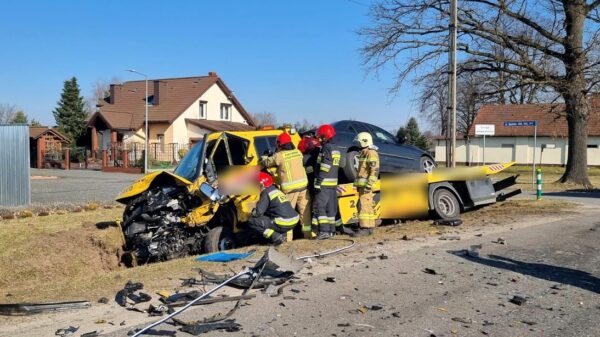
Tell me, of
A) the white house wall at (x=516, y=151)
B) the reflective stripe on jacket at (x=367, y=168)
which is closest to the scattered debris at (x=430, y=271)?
the reflective stripe on jacket at (x=367, y=168)

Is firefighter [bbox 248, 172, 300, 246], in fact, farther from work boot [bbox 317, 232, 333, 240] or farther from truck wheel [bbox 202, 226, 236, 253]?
truck wheel [bbox 202, 226, 236, 253]

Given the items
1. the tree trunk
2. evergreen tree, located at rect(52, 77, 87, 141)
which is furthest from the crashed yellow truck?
evergreen tree, located at rect(52, 77, 87, 141)

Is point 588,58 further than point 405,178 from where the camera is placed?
Yes

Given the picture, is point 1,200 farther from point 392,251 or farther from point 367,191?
point 392,251

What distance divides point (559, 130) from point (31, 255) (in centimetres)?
4973

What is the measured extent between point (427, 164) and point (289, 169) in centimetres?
415

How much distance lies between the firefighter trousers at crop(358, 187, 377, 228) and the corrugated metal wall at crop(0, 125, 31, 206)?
10797 mm

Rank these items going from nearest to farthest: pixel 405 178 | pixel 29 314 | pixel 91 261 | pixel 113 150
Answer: pixel 29 314 < pixel 91 261 < pixel 405 178 < pixel 113 150

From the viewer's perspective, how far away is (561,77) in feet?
72.7

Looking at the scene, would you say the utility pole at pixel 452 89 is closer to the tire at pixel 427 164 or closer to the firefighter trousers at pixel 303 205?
the tire at pixel 427 164

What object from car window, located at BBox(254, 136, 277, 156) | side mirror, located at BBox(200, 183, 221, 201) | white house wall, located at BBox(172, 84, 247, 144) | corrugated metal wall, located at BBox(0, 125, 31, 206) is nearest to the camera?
side mirror, located at BBox(200, 183, 221, 201)

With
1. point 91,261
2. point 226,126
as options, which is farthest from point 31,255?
point 226,126

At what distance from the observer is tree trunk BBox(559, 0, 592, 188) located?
21672mm

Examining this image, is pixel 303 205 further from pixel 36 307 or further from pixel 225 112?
pixel 225 112
